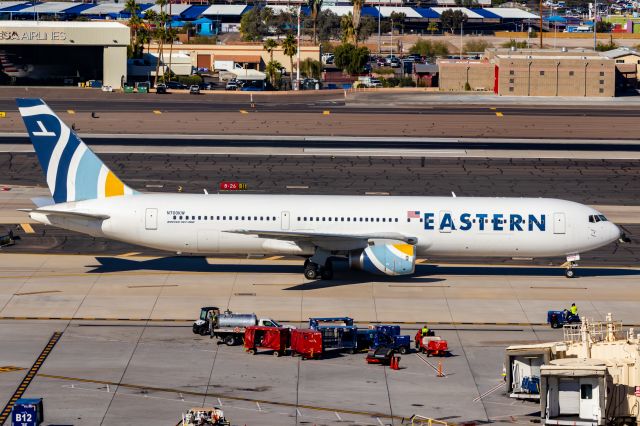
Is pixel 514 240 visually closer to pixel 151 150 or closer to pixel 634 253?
pixel 634 253

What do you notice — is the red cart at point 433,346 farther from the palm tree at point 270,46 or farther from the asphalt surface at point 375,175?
the palm tree at point 270,46

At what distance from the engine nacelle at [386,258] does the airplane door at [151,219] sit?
1112 centimetres

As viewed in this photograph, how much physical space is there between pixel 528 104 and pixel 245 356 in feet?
340

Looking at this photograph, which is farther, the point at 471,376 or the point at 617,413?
the point at 471,376

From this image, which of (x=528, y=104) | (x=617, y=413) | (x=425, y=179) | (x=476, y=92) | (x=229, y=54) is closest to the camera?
(x=617, y=413)

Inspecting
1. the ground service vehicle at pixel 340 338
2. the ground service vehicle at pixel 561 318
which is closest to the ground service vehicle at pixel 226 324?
the ground service vehicle at pixel 340 338

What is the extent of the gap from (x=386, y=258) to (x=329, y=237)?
3298 millimetres

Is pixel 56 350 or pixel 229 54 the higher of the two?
pixel 229 54

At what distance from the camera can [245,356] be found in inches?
1914

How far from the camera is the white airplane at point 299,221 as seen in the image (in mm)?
62250

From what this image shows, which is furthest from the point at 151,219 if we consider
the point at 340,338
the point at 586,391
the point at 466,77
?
the point at 466,77

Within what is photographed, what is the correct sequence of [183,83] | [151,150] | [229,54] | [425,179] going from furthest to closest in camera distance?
[229,54] < [183,83] < [151,150] < [425,179]

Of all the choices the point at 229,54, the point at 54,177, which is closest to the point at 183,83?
the point at 229,54

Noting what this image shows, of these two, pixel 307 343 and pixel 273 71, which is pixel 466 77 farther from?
pixel 307 343
